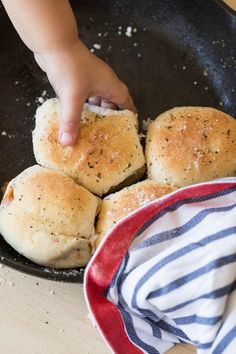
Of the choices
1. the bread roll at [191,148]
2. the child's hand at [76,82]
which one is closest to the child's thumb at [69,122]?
the child's hand at [76,82]

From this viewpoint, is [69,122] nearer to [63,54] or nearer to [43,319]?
[63,54]

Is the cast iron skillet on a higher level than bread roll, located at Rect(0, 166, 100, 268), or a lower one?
higher

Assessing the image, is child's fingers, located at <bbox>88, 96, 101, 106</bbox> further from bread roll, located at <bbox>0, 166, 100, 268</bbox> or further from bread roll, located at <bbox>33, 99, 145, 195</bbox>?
bread roll, located at <bbox>0, 166, 100, 268</bbox>

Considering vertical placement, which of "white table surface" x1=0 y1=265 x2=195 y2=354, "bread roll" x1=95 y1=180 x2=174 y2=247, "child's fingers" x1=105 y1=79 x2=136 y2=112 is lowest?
"white table surface" x1=0 y1=265 x2=195 y2=354

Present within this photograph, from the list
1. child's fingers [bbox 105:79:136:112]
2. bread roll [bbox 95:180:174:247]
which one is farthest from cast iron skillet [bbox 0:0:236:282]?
bread roll [bbox 95:180:174:247]

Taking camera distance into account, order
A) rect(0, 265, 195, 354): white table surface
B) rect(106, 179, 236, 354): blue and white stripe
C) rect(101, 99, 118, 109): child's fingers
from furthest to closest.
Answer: rect(101, 99, 118, 109): child's fingers < rect(0, 265, 195, 354): white table surface < rect(106, 179, 236, 354): blue and white stripe

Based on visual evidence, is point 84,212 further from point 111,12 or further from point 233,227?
point 111,12

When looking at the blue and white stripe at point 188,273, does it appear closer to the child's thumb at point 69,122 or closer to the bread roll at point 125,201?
the bread roll at point 125,201
